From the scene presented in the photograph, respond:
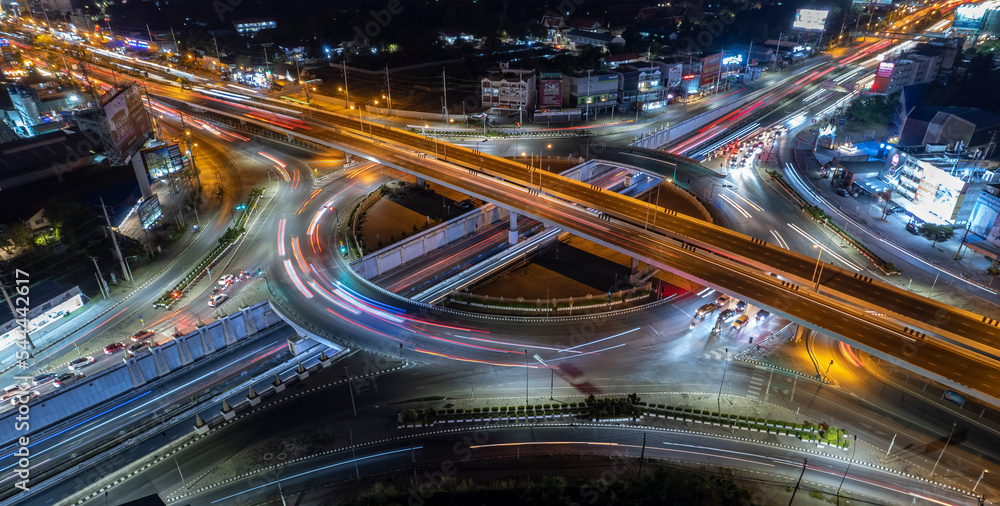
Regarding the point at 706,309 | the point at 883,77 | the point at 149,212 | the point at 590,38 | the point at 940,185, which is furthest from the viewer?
the point at 590,38

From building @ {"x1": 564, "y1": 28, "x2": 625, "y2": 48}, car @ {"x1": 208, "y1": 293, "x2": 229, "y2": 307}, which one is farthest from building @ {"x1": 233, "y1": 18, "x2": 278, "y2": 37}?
car @ {"x1": 208, "y1": 293, "x2": 229, "y2": 307}

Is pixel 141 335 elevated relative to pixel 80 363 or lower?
elevated

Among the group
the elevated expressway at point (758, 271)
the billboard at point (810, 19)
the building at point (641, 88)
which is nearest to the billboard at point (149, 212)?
the elevated expressway at point (758, 271)

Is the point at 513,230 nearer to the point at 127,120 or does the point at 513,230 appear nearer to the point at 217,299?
the point at 217,299

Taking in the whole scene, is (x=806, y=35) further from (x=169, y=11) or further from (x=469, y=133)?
(x=169, y=11)

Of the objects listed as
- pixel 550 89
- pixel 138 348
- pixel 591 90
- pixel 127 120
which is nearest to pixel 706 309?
pixel 138 348

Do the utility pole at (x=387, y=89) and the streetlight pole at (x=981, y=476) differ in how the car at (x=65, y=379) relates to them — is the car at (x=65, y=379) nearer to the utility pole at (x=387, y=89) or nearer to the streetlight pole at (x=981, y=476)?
the streetlight pole at (x=981, y=476)

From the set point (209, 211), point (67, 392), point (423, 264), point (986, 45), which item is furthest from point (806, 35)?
point (67, 392)
